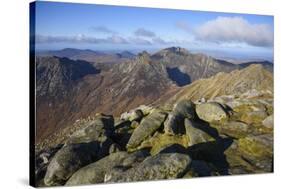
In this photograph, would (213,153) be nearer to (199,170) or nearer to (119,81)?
(199,170)

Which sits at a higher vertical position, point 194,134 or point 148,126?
point 148,126

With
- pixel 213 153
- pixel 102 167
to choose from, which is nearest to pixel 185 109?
pixel 213 153

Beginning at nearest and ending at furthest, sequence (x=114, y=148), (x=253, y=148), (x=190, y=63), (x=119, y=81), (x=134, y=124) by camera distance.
→ (x=114, y=148) < (x=119, y=81) < (x=134, y=124) < (x=190, y=63) < (x=253, y=148)

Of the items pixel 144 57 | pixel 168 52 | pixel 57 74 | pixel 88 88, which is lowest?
pixel 88 88

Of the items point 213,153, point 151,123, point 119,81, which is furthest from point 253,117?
point 119,81

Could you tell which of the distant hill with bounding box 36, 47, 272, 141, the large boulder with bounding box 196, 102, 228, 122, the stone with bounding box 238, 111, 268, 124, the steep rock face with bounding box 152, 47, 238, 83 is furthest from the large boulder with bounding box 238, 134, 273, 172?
the steep rock face with bounding box 152, 47, 238, 83

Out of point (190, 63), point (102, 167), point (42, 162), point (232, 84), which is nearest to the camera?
point (42, 162)

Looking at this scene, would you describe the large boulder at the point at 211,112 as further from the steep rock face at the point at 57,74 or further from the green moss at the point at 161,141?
the steep rock face at the point at 57,74

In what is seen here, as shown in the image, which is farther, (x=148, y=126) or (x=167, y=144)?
(x=148, y=126)

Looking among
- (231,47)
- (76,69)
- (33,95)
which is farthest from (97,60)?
(231,47)
